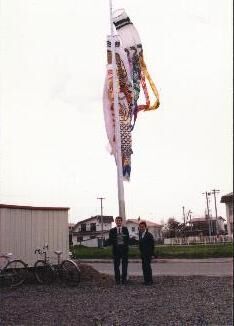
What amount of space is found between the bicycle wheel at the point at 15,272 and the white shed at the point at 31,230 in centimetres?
66

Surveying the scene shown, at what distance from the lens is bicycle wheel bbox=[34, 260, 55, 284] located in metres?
13.1

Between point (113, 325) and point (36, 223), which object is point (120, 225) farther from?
point (113, 325)

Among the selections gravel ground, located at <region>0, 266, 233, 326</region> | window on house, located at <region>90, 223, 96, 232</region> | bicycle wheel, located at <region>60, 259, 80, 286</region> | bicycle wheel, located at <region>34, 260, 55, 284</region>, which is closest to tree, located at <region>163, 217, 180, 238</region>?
window on house, located at <region>90, 223, 96, 232</region>

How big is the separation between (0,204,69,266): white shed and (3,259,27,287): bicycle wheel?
66 centimetres

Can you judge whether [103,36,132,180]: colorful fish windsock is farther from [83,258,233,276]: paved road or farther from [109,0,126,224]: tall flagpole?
[83,258,233,276]: paved road

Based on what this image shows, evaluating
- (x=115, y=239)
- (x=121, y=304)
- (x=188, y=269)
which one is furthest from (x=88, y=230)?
(x=121, y=304)

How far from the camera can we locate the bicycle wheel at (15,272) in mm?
12266

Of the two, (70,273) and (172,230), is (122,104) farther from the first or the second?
(172,230)

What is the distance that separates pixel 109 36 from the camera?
14719 millimetres

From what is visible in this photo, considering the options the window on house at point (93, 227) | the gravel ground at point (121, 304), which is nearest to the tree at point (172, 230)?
the window on house at point (93, 227)

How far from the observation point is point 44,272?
13.3m

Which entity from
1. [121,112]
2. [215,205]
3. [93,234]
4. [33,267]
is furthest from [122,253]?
[93,234]

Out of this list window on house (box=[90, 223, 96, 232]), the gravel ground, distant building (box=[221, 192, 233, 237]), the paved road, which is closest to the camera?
the gravel ground

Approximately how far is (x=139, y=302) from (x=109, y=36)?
889cm
